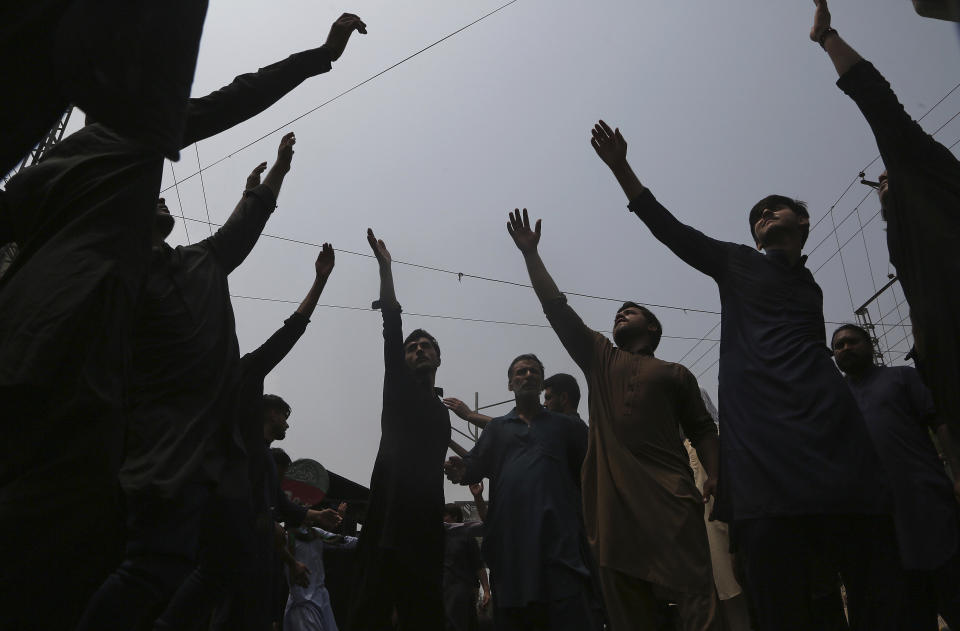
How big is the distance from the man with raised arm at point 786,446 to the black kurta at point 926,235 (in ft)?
1.80

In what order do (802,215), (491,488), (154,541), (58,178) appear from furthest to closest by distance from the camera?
(491,488) < (802,215) < (154,541) < (58,178)

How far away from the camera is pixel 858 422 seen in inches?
104

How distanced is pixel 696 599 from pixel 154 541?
222 cm

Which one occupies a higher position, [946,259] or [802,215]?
[802,215]

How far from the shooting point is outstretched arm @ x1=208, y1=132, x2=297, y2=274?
3.01m

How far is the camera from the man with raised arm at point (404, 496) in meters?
3.86

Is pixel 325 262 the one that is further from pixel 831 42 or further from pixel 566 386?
pixel 831 42

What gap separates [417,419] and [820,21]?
279 cm

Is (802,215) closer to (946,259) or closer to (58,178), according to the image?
(946,259)

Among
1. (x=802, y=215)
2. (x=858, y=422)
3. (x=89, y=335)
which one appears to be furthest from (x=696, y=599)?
(x=89, y=335)

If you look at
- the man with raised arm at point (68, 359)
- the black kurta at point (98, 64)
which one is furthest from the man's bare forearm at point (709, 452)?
the black kurta at point (98, 64)

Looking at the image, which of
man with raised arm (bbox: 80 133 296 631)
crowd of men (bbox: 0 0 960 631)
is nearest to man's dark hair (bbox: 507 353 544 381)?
crowd of men (bbox: 0 0 960 631)

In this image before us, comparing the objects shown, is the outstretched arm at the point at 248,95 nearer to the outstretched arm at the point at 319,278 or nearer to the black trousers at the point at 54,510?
the black trousers at the point at 54,510

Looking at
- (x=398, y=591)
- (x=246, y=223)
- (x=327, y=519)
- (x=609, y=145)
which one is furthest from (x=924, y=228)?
(x=327, y=519)
